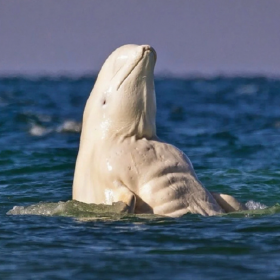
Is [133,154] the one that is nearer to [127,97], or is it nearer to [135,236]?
[127,97]

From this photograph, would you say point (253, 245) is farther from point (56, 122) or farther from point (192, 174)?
point (56, 122)

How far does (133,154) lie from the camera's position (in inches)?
415

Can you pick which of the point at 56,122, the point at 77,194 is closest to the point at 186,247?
the point at 77,194

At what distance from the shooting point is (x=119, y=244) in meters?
9.27

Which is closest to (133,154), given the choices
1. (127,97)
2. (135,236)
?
(127,97)

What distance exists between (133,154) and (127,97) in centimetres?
61

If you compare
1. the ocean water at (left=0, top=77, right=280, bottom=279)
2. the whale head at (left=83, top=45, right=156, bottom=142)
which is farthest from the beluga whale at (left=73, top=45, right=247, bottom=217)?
the ocean water at (left=0, top=77, right=280, bottom=279)

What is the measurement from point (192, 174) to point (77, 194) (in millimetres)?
1209

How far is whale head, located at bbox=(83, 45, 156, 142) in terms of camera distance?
35.1 ft

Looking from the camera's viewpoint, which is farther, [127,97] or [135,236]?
[127,97]

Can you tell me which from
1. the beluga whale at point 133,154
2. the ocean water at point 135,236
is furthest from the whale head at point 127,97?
the ocean water at point 135,236

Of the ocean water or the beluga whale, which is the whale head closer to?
the beluga whale

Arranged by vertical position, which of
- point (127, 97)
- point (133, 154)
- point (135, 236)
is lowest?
point (135, 236)

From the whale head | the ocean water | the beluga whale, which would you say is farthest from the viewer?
the whale head
